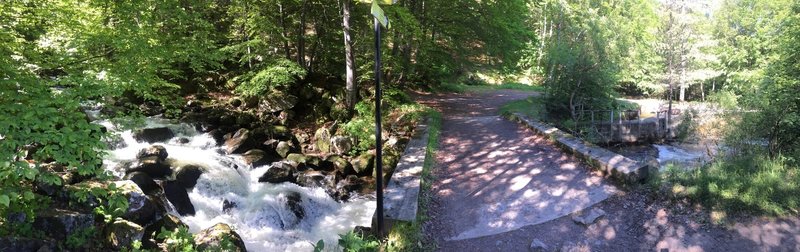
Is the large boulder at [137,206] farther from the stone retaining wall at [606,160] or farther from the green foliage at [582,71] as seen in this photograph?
the green foliage at [582,71]

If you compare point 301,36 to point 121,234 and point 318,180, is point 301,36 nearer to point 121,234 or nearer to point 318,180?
point 318,180

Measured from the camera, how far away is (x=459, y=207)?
6707mm

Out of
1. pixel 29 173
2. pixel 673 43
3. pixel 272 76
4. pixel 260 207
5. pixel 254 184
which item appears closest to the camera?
pixel 29 173

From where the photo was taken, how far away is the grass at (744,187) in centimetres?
553

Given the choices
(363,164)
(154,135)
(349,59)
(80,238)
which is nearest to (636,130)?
(349,59)

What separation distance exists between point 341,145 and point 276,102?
422 cm

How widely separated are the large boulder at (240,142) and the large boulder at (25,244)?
618 cm

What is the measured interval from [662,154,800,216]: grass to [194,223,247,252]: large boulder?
630 centimetres

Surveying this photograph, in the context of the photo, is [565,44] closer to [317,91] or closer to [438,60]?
[438,60]

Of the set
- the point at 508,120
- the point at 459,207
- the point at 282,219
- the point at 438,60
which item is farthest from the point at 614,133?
the point at 282,219

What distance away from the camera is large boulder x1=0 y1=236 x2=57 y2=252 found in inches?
187

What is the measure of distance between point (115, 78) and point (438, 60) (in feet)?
41.6

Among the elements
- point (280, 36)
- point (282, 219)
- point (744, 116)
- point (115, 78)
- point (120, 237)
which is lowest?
point (282, 219)

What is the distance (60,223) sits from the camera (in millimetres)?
5434
